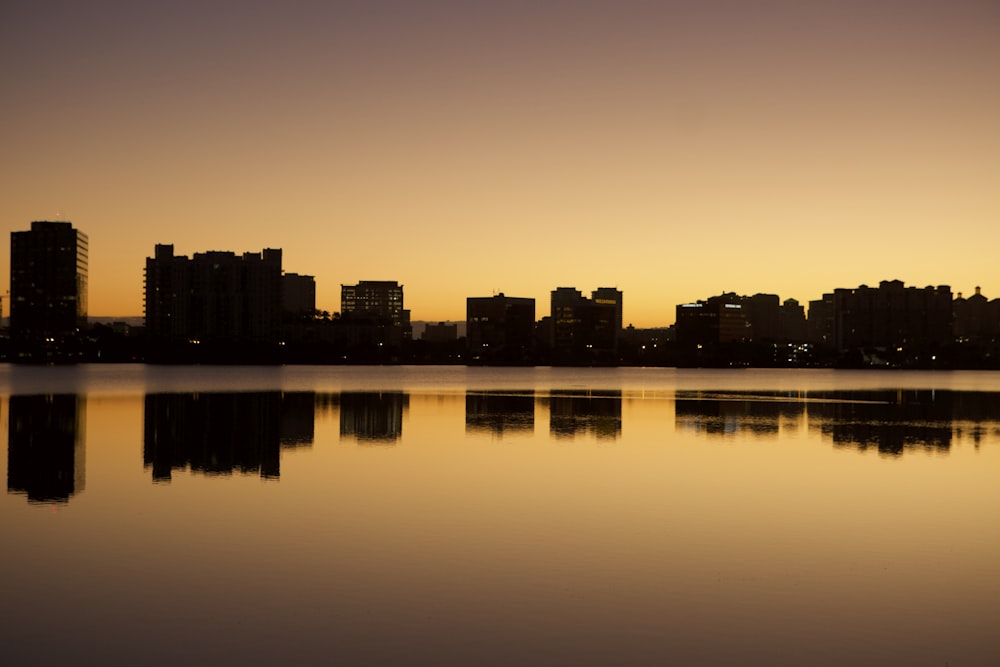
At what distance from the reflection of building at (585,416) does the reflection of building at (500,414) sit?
1.80 m

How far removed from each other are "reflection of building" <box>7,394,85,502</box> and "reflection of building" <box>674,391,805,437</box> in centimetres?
3406

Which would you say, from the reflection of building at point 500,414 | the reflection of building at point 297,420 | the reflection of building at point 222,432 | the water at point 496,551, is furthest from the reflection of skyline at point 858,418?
the reflection of building at point 222,432

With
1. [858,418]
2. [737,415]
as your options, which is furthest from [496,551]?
[858,418]

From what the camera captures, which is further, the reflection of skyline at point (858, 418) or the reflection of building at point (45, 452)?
the reflection of skyline at point (858, 418)

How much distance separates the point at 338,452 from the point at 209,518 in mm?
17377

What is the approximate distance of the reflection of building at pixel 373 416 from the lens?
5450 centimetres

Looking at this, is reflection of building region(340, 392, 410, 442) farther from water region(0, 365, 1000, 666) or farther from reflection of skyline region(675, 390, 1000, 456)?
reflection of skyline region(675, 390, 1000, 456)

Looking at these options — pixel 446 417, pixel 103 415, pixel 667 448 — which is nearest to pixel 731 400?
pixel 446 417

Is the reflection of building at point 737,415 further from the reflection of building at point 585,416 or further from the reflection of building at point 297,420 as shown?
the reflection of building at point 297,420

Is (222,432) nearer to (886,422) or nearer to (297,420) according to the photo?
(297,420)

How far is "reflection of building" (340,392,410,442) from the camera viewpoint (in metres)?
54.5

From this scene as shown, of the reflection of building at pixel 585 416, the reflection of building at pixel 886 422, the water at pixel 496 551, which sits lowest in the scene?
the water at pixel 496 551

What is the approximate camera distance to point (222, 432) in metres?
53.6

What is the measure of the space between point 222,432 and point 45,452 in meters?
11.6
